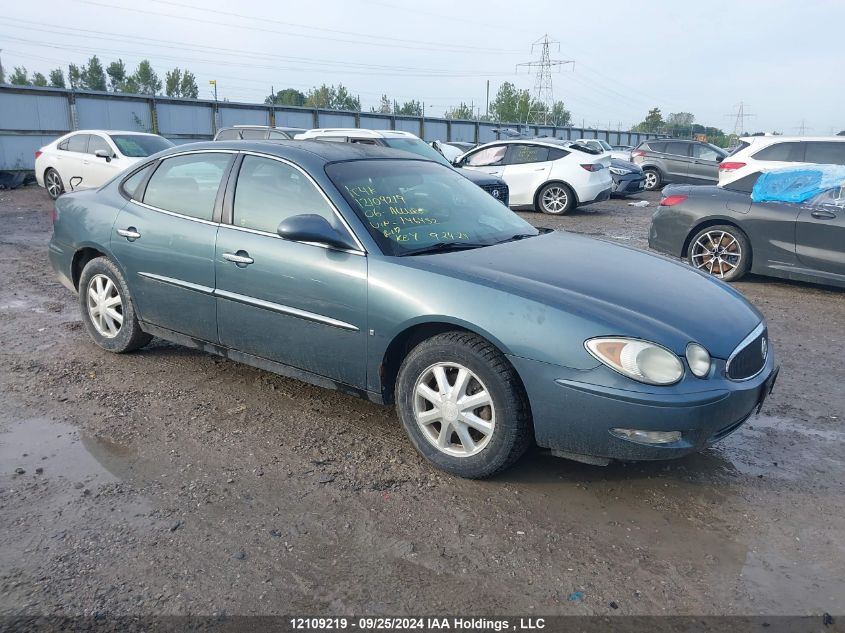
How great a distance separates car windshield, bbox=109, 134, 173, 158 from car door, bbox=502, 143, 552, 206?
7025 millimetres

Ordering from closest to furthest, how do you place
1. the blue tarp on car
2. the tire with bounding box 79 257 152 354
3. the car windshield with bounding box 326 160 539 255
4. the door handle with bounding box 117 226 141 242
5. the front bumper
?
the front bumper → the car windshield with bounding box 326 160 539 255 → the door handle with bounding box 117 226 141 242 → the tire with bounding box 79 257 152 354 → the blue tarp on car

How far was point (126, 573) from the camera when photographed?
2637 mm

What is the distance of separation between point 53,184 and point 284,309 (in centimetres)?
1351

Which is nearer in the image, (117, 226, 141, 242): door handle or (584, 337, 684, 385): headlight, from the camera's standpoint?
(584, 337, 684, 385): headlight

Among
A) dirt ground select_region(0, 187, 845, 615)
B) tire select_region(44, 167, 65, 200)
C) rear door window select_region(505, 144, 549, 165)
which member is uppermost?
rear door window select_region(505, 144, 549, 165)

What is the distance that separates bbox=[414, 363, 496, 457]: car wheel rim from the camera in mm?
3283

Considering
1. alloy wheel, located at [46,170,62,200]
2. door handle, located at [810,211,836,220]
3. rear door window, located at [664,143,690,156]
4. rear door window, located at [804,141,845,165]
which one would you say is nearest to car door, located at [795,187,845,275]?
door handle, located at [810,211,836,220]

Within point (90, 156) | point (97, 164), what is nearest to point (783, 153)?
point (97, 164)

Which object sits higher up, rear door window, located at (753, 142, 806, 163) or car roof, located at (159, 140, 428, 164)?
rear door window, located at (753, 142, 806, 163)

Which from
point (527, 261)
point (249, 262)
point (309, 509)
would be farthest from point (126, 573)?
point (527, 261)

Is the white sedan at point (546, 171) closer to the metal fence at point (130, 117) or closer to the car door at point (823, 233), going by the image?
the car door at point (823, 233)

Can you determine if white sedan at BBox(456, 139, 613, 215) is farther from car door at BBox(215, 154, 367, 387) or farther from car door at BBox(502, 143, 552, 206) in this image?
car door at BBox(215, 154, 367, 387)

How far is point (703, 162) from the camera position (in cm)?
1977

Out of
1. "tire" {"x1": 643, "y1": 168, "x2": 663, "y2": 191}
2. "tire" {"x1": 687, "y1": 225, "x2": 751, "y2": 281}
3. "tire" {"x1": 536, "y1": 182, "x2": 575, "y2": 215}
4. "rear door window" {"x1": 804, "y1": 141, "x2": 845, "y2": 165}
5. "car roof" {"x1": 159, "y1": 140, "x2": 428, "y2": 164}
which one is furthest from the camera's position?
"tire" {"x1": 643, "y1": 168, "x2": 663, "y2": 191}
